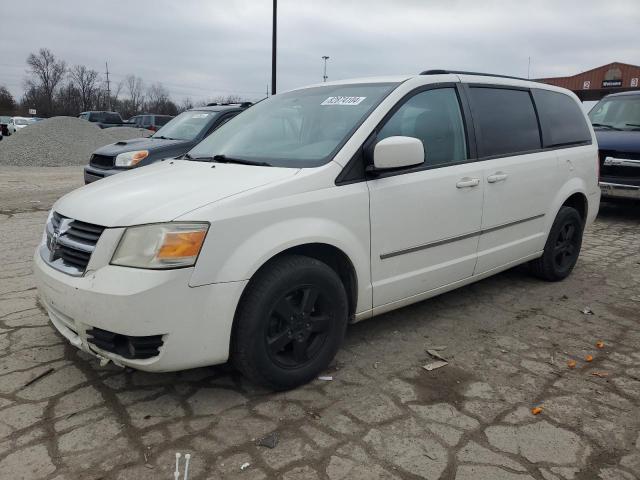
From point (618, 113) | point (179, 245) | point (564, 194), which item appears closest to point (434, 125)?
point (564, 194)

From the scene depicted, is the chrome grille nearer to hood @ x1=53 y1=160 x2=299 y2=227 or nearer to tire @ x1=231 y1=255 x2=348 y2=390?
hood @ x1=53 y1=160 x2=299 y2=227

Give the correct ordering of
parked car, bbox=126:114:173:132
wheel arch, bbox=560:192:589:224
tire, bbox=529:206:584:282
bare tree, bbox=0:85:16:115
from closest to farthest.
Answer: tire, bbox=529:206:584:282 < wheel arch, bbox=560:192:589:224 < parked car, bbox=126:114:173:132 < bare tree, bbox=0:85:16:115

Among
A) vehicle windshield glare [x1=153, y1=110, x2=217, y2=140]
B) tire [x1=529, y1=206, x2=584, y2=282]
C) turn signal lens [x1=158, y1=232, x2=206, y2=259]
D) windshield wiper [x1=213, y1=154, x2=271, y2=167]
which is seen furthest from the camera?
vehicle windshield glare [x1=153, y1=110, x2=217, y2=140]

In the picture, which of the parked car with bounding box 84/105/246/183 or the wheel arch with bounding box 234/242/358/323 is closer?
the wheel arch with bounding box 234/242/358/323

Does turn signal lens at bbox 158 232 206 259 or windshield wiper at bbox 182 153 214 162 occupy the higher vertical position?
windshield wiper at bbox 182 153 214 162

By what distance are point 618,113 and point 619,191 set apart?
1725 mm

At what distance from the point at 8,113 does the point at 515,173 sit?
6717cm

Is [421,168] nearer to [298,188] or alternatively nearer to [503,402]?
[298,188]

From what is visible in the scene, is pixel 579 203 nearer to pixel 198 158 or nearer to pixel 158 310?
pixel 198 158

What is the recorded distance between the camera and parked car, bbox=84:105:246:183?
8.14 meters

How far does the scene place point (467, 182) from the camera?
3.60 m

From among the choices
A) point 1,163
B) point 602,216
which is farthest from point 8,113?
point 602,216

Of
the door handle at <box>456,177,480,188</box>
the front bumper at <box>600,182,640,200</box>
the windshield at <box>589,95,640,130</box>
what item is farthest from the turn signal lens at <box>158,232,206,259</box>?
the windshield at <box>589,95,640,130</box>

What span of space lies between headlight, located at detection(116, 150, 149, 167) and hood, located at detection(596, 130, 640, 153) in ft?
23.2
